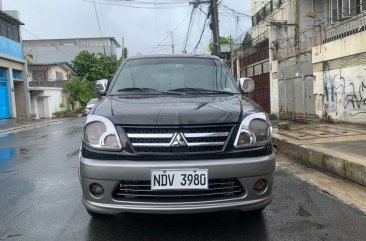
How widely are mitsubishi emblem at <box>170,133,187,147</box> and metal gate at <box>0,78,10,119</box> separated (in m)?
28.9

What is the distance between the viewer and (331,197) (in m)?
5.21

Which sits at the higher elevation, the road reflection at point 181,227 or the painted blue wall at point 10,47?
the painted blue wall at point 10,47

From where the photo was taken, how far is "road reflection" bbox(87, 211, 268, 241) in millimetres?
3826

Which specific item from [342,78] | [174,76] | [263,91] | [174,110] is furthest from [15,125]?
[174,110]

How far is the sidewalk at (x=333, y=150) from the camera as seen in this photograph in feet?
20.7

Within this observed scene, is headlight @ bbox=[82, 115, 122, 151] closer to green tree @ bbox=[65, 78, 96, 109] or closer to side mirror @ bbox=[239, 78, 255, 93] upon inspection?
side mirror @ bbox=[239, 78, 255, 93]

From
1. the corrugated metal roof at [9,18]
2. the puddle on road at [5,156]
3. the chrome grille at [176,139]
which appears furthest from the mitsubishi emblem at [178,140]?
the corrugated metal roof at [9,18]

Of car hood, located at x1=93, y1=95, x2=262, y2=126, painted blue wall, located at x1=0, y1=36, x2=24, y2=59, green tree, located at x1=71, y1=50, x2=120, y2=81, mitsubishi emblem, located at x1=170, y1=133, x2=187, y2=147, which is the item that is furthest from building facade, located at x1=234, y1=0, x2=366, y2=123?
green tree, located at x1=71, y1=50, x2=120, y2=81

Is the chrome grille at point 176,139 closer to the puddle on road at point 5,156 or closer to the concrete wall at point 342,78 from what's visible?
the puddle on road at point 5,156

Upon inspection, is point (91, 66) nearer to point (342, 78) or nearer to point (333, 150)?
point (342, 78)

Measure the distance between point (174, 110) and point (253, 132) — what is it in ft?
2.36

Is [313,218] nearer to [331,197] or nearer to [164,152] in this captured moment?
[331,197]

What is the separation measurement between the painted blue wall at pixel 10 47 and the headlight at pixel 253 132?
28.8 metres

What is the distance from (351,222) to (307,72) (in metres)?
12.5
